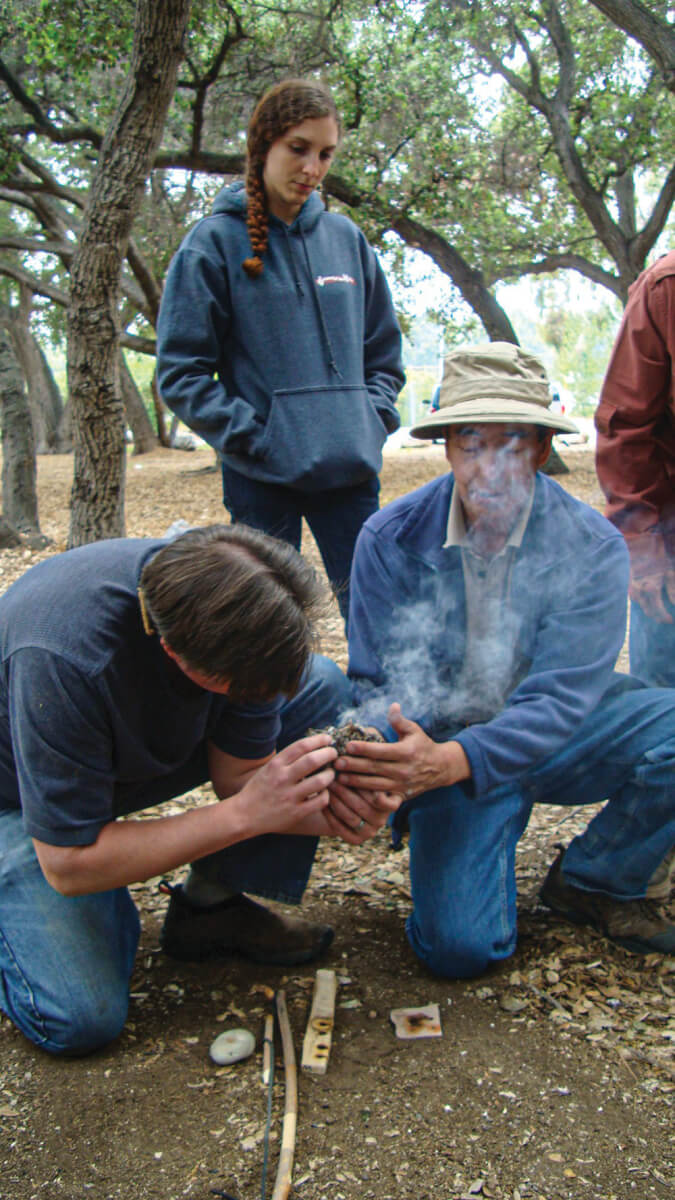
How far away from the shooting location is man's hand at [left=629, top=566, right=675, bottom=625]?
3023 mm

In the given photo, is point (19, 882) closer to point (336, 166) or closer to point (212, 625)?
point (212, 625)

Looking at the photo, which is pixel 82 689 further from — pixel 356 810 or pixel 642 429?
pixel 642 429

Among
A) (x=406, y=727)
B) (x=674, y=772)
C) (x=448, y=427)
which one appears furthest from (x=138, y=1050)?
(x=448, y=427)

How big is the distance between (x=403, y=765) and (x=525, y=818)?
531mm

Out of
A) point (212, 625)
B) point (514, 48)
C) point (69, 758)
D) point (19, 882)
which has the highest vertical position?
Result: point (514, 48)

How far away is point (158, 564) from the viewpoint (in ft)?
5.98

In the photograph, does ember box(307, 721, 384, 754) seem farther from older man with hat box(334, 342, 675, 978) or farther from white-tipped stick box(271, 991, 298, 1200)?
white-tipped stick box(271, 991, 298, 1200)

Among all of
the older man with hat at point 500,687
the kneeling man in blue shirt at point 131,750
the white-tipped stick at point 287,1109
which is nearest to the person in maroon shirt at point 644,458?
the older man with hat at point 500,687

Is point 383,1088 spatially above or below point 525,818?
below

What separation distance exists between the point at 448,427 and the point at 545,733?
2.68 feet

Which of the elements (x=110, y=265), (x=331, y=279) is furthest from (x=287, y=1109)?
(x=110, y=265)

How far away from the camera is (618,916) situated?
101 inches

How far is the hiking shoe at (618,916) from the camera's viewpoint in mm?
2512

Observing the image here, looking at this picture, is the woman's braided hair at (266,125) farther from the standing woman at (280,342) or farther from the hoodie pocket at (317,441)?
the hoodie pocket at (317,441)
